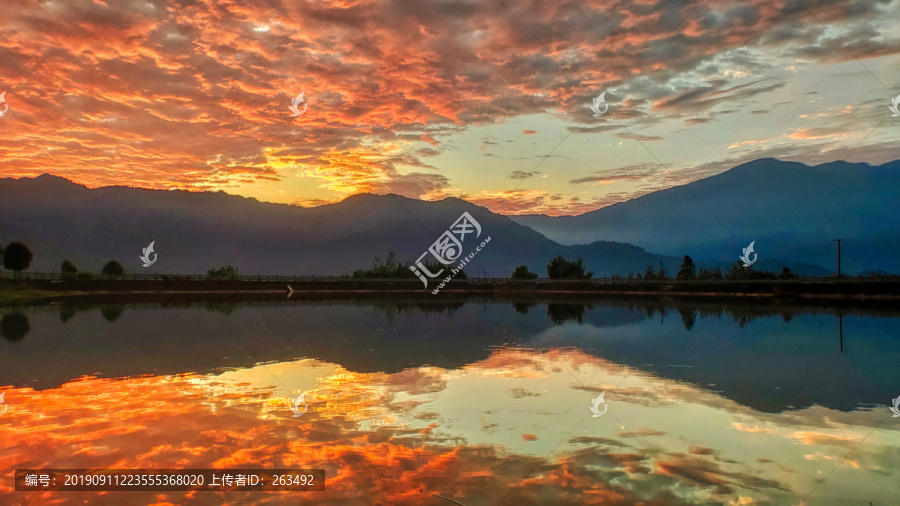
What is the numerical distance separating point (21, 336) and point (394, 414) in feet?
68.9

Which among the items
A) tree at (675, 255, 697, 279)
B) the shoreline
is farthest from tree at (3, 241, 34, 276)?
tree at (675, 255, 697, 279)

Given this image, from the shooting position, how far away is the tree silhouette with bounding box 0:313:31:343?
2295 centimetres

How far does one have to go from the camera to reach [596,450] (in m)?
8.69

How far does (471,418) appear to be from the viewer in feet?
34.9

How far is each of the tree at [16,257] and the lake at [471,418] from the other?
7000 cm

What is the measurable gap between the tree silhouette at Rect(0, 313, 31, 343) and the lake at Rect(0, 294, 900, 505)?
0.97 metres

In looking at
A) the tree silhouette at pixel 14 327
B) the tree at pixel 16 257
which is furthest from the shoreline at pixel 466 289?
the tree at pixel 16 257

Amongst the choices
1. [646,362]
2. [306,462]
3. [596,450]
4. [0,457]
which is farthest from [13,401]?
[646,362]

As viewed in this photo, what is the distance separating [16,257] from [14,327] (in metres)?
64.7

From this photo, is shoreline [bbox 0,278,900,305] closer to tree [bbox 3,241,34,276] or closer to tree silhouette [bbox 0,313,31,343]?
tree silhouette [bbox 0,313,31,343]

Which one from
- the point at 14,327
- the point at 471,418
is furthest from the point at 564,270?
the point at 471,418

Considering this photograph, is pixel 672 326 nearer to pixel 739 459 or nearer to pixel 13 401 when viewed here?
pixel 739 459

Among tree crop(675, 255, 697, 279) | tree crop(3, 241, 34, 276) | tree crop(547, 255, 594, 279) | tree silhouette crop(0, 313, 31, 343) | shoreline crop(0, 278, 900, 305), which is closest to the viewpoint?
tree silhouette crop(0, 313, 31, 343)

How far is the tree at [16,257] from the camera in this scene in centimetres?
7625
